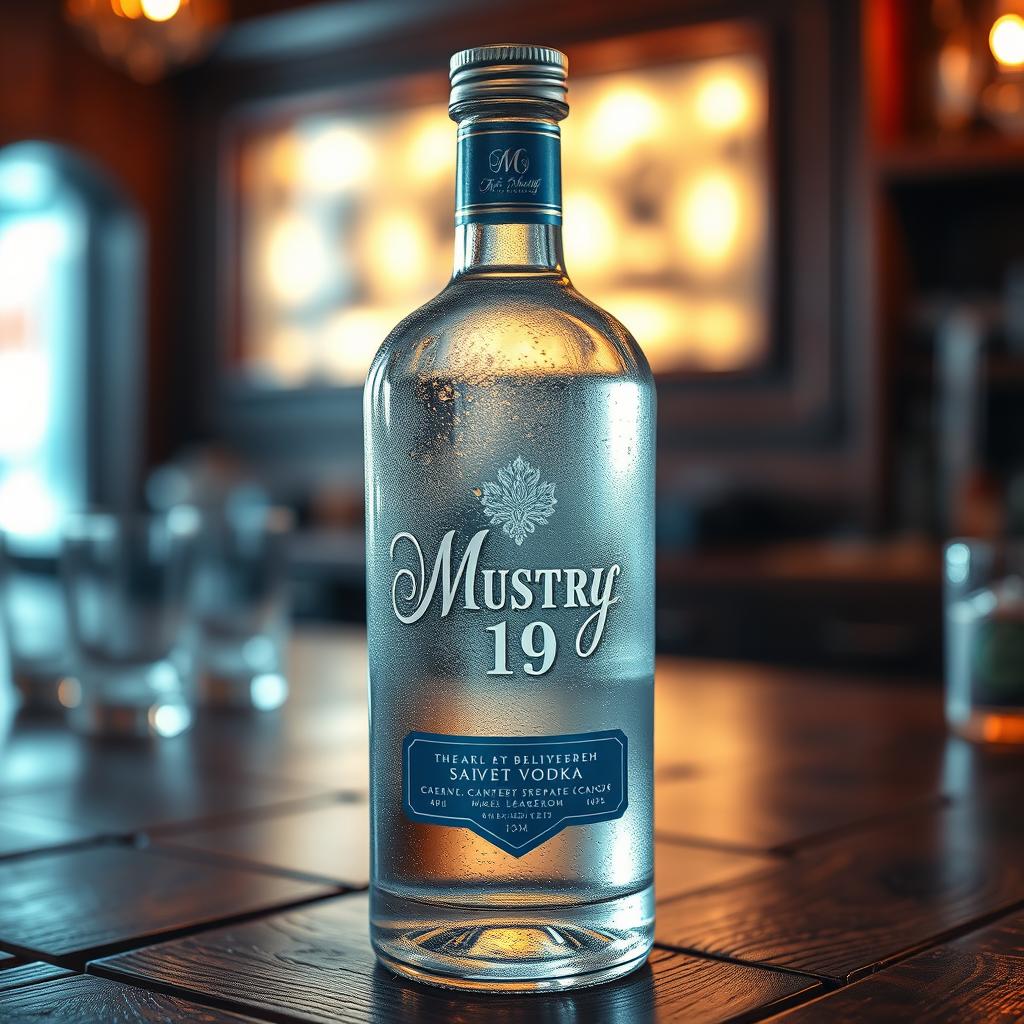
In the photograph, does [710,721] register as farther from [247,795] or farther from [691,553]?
[691,553]

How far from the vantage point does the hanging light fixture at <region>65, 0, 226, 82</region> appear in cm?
228

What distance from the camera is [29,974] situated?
58cm

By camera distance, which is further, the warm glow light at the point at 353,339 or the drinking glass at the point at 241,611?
the warm glow light at the point at 353,339

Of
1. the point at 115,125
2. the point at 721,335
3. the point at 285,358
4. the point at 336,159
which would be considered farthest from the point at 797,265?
the point at 115,125

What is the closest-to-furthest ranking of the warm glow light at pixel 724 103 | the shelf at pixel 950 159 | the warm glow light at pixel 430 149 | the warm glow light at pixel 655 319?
1. the shelf at pixel 950 159
2. the warm glow light at pixel 724 103
3. the warm glow light at pixel 655 319
4. the warm glow light at pixel 430 149

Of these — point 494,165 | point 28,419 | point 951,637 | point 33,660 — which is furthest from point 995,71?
point 28,419

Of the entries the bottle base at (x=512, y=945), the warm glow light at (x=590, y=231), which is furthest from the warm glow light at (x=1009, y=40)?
the bottle base at (x=512, y=945)

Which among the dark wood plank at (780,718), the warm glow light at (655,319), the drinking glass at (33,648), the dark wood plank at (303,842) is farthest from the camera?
the warm glow light at (655,319)

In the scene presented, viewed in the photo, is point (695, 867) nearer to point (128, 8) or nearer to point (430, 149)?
point (128, 8)

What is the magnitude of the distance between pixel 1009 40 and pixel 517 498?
1777 mm

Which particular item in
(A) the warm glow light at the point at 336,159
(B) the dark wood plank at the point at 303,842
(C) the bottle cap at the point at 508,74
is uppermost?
(A) the warm glow light at the point at 336,159

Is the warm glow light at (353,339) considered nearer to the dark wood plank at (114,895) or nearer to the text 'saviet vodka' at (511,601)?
the dark wood plank at (114,895)

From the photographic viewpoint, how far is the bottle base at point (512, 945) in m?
0.54

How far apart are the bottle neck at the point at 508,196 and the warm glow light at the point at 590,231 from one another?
3.08m
